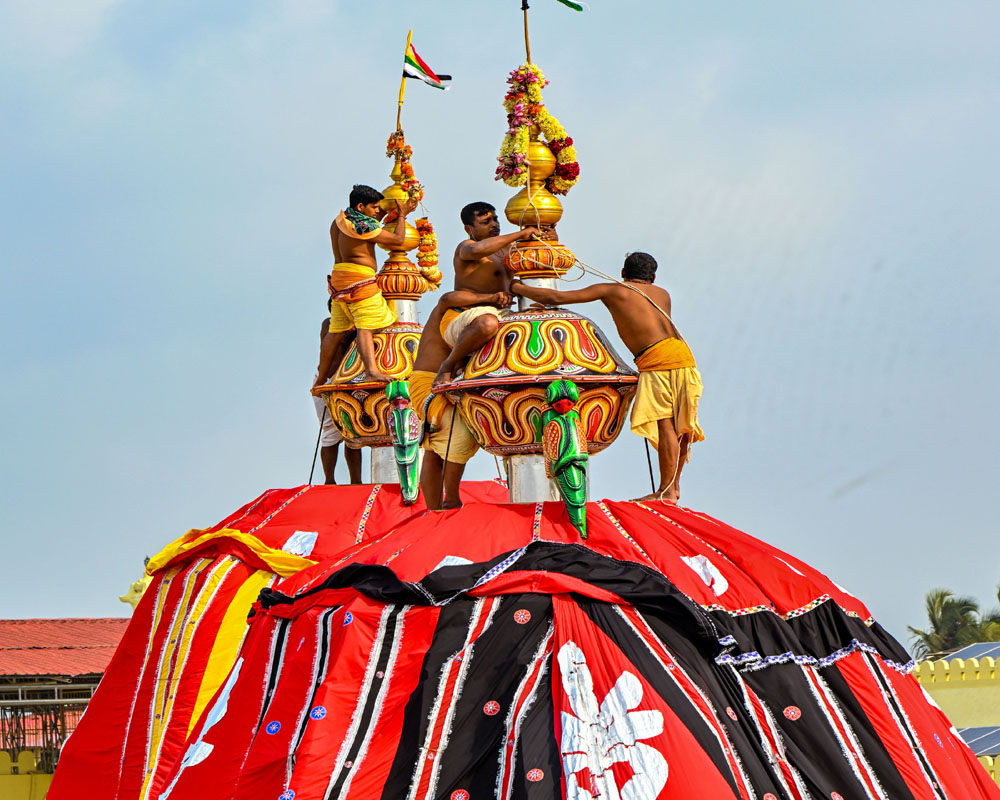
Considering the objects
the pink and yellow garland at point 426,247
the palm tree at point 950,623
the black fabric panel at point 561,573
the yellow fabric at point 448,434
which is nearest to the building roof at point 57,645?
the pink and yellow garland at point 426,247

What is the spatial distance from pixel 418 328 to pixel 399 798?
6359mm

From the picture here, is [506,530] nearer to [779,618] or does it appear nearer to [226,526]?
[779,618]

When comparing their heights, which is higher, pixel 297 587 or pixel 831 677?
pixel 297 587

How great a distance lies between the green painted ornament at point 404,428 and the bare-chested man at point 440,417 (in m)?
0.08

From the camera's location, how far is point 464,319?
9117 millimetres

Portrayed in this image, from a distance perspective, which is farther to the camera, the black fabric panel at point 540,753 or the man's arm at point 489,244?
the man's arm at point 489,244

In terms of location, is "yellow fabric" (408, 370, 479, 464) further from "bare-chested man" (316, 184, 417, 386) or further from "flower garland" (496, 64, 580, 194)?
"bare-chested man" (316, 184, 417, 386)

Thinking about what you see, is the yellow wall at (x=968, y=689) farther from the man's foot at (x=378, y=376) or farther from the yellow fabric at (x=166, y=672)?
the yellow fabric at (x=166, y=672)

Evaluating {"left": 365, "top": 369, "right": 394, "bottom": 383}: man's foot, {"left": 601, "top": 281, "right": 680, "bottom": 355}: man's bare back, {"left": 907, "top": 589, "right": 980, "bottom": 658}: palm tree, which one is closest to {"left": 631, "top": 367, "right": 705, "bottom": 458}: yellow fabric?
{"left": 601, "top": 281, "right": 680, "bottom": 355}: man's bare back

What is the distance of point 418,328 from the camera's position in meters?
12.9

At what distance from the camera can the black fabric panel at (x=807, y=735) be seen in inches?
287

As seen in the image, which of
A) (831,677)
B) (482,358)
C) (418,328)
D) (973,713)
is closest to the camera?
(831,677)

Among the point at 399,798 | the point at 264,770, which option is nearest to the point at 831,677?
the point at 399,798

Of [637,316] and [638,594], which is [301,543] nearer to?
[637,316]
